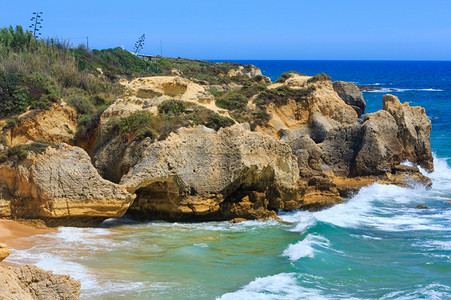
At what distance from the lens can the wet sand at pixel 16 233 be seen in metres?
14.3

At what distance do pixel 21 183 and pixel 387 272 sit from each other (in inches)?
386

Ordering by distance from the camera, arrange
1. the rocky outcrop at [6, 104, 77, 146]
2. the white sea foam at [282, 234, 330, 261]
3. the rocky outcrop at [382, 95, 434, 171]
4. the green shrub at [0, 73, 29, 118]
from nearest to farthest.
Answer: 1. the white sea foam at [282, 234, 330, 261]
2. the rocky outcrop at [6, 104, 77, 146]
3. the green shrub at [0, 73, 29, 118]
4. the rocky outcrop at [382, 95, 434, 171]

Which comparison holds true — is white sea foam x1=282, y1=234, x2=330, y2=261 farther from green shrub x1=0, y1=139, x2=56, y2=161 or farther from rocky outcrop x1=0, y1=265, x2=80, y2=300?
rocky outcrop x1=0, y1=265, x2=80, y2=300

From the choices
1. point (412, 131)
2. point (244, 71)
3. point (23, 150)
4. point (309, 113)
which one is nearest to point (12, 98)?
point (23, 150)

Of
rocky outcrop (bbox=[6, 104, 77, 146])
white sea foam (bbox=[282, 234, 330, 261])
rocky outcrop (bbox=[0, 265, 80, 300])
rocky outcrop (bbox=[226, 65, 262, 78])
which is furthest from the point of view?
rocky outcrop (bbox=[226, 65, 262, 78])

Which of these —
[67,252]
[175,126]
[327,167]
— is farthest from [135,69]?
[67,252]

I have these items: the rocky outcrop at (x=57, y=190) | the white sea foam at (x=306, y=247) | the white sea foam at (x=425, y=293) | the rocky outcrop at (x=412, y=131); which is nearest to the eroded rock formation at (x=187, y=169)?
the rocky outcrop at (x=57, y=190)

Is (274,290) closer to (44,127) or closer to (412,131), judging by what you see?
(44,127)

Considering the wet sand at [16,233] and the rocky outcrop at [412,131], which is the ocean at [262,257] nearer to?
the wet sand at [16,233]

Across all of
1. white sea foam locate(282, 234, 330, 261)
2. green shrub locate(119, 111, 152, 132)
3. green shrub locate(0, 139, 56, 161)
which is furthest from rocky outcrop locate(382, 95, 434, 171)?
green shrub locate(0, 139, 56, 161)

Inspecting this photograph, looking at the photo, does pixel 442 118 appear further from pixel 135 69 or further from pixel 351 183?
pixel 351 183

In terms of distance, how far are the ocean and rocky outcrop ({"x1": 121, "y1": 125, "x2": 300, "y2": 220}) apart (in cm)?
59

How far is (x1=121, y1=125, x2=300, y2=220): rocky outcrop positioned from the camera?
17.1 m

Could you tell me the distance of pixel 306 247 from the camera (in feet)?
52.9
